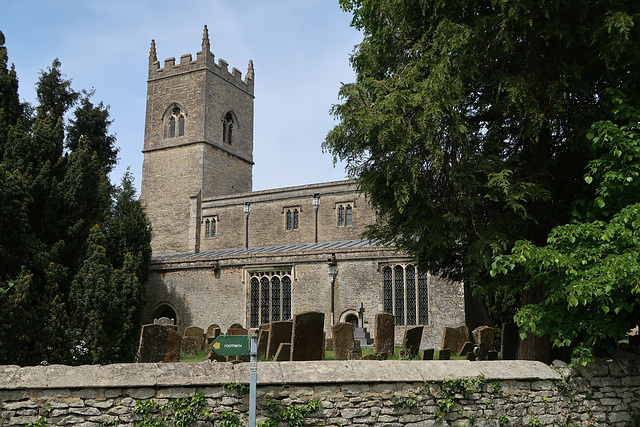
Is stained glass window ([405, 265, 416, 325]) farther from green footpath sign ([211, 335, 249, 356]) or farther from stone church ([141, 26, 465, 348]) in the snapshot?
green footpath sign ([211, 335, 249, 356])

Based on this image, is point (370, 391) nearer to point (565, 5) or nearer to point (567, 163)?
point (567, 163)

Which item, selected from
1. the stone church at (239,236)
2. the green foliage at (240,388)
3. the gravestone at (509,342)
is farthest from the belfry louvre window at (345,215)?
the green foliage at (240,388)

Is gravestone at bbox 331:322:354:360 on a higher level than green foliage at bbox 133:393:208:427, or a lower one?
higher

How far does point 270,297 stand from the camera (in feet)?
80.6

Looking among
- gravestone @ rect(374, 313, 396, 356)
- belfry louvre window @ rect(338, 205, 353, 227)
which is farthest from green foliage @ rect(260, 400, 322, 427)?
belfry louvre window @ rect(338, 205, 353, 227)

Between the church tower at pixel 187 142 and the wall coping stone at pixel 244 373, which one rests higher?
the church tower at pixel 187 142

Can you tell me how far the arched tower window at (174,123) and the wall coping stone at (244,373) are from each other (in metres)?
34.9

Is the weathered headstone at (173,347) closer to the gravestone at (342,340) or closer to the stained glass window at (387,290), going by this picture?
the gravestone at (342,340)

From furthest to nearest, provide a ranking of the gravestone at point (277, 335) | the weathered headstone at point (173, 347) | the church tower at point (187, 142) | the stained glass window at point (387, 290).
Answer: the church tower at point (187, 142) < the stained glass window at point (387, 290) < the weathered headstone at point (173, 347) < the gravestone at point (277, 335)

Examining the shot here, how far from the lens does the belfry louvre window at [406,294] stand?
2177 cm

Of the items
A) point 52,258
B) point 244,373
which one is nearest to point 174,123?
point 52,258

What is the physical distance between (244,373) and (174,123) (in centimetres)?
3595

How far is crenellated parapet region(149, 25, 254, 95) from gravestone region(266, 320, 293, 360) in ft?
104

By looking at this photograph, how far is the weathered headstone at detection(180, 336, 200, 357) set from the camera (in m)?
17.1
